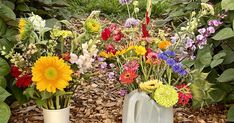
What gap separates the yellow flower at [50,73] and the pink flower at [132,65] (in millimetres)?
272

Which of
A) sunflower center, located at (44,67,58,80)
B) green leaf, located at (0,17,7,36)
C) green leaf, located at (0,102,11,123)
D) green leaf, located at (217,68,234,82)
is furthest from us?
green leaf, located at (217,68,234,82)

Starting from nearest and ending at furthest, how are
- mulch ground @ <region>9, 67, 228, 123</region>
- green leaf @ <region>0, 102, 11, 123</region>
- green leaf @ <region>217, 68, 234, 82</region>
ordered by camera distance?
green leaf @ <region>0, 102, 11, 123</region>
green leaf @ <region>217, 68, 234, 82</region>
mulch ground @ <region>9, 67, 228, 123</region>

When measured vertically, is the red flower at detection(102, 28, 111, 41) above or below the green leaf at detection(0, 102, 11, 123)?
above

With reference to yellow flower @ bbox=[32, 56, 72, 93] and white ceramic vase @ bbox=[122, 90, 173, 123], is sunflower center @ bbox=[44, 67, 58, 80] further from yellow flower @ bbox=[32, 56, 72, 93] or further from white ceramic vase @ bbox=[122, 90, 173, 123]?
white ceramic vase @ bbox=[122, 90, 173, 123]

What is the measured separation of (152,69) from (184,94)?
0.23 m

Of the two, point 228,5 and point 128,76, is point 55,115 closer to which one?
point 128,76

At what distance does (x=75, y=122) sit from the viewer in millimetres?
2613

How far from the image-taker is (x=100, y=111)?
9.08ft

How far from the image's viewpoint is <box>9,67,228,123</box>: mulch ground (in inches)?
105

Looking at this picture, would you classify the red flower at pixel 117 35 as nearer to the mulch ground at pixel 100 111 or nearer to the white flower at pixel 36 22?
the white flower at pixel 36 22

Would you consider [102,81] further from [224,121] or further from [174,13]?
[224,121]

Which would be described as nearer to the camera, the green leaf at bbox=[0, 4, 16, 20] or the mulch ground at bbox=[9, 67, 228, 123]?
the green leaf at bbox=[0, 4, 16, 20]

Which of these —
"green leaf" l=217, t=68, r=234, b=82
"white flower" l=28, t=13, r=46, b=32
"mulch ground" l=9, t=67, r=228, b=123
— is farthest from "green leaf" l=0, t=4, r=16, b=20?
"green leaf" l=217, t=68, r=234, b=82

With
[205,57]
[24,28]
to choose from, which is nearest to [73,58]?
[24,28]
